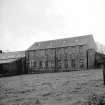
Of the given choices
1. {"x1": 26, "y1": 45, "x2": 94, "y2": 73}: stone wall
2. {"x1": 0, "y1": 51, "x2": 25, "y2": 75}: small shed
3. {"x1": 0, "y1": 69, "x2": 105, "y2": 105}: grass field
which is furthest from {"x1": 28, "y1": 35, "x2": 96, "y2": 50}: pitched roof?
{"x1": 0, "y1": 69, "x2": 105, "y2": 105}: grass field

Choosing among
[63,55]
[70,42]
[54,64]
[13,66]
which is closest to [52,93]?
[63,55]

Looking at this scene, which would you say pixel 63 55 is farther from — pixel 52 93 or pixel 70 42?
pixel 52 93

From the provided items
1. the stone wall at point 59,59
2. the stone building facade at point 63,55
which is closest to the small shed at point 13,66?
the stone building facade at point 63,55

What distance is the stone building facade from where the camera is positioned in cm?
2853

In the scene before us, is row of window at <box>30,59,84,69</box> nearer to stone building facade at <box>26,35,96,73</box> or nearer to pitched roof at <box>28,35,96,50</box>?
stone building facade at <box>26,35,96,73</box>

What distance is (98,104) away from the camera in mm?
4930

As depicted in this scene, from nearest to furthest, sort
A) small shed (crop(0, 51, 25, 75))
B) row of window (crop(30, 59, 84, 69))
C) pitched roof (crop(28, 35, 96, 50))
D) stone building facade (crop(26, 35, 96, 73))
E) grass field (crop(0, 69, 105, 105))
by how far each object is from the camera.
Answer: grass field (crop(0, 69, 105, 105)), stone building facade (crop(26, 35, 96, 73)), row of window (crop(30, 59, 84, 69)), pitched roof (crop(28, 35, 96, 50)), small shed (crop(0, 51, 25, 75))

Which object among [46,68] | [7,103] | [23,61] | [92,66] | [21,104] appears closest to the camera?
[21,104]

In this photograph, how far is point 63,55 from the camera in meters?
30.8

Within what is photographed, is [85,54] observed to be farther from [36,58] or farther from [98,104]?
[98,104]

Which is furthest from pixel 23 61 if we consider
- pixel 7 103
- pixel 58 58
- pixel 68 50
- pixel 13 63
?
pixel 7 103

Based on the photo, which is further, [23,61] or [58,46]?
[23,61]

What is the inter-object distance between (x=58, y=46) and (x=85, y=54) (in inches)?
296

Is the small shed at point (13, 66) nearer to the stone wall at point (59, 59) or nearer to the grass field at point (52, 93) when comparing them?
the stone wall at point (59, 59)
